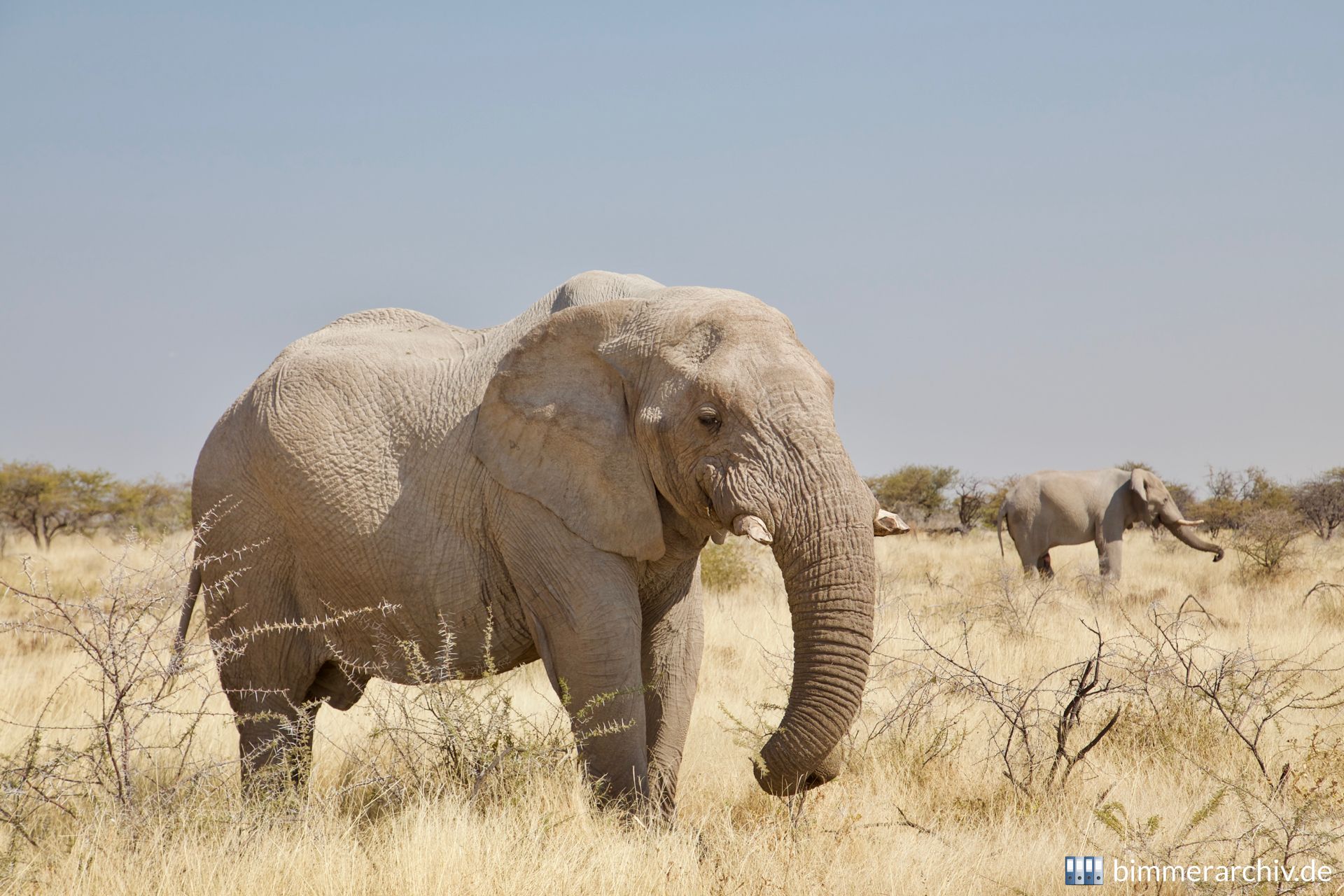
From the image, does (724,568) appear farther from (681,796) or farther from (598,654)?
Answer: (598,654)

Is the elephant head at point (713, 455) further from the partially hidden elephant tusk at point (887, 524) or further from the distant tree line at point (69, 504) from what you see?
the distant tree line at point (69, 504)

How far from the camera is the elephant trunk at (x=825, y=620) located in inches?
172

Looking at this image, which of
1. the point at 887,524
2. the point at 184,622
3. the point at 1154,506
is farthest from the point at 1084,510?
the point at 184,622

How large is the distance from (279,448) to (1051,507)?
57.3 feet

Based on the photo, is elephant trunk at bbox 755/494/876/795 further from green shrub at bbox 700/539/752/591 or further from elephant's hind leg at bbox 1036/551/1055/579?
elephant's hind leg at bbox 1036/551/1055/579

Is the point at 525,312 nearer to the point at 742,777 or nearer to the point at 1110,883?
the point at 742,777

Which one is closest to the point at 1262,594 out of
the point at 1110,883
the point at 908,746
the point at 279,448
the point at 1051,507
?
the point at 1051,507

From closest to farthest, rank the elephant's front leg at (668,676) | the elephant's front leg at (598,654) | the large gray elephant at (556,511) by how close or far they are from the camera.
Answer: the large gray elephant at (556,511)
the elephant's front leg at (598,654)
the elephant's front leg at (668,676)

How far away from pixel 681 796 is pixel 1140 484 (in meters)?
16.4

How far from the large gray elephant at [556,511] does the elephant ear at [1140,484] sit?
16.4 meters

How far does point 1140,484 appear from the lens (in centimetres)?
2012

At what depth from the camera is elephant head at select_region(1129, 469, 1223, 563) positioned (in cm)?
1979

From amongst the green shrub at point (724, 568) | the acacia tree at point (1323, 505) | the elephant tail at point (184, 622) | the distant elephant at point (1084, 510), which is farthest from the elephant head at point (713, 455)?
the acacia tree at point (1323, 505)

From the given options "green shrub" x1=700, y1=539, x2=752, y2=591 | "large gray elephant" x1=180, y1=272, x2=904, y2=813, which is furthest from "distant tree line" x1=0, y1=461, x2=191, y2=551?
"large gray elephant" x1=180, y1=272, x2=904, y2=813
